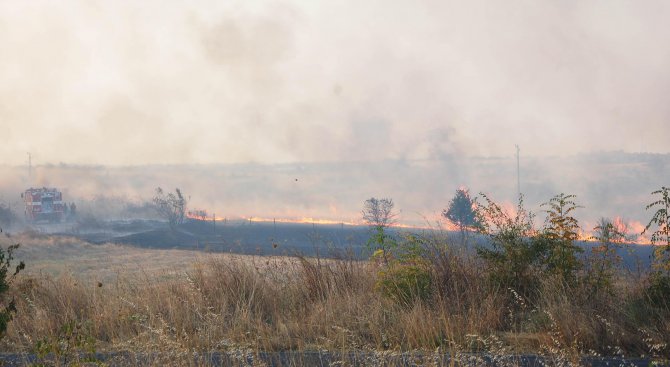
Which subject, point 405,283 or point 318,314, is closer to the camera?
point 318,314

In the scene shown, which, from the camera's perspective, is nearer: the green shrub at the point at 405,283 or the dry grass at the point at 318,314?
the dry grass at the point at 318,314

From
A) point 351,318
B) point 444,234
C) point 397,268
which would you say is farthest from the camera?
point 444,234

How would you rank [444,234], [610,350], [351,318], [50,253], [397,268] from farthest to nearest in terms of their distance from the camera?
[50,253]
[444,234]
[397,268]
[351,318]
[610,350]

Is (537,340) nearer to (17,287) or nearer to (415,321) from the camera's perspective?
(415,321)

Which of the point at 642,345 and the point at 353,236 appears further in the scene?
the point at 353,236

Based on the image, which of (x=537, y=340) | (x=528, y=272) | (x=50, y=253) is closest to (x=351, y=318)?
(x=537, y=340)

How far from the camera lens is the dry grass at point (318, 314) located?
32.2ft

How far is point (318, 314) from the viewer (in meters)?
11.6

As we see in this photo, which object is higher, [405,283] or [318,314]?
[405,283]

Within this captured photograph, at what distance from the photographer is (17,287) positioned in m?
14.2

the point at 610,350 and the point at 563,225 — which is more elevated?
the point at 563,225

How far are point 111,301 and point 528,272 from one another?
7.78m

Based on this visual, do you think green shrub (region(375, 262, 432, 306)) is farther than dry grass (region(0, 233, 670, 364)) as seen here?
Yes

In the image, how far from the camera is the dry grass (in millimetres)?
9805
